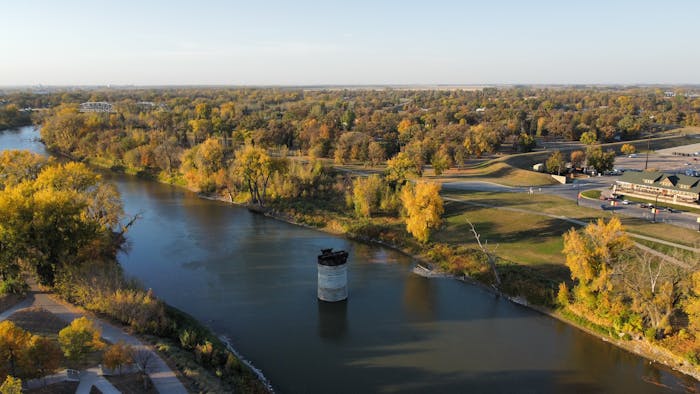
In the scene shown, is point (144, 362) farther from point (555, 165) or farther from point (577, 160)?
point (577, 160)

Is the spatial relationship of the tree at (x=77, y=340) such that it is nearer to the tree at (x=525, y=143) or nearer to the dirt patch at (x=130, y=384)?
the dirt patch at (x=130, y=384)

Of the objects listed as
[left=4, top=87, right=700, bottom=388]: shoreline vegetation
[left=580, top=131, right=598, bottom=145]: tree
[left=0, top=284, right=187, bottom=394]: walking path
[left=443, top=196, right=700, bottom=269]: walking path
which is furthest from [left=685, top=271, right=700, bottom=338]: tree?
[left=580, top=131, right=598, bottom=145]: tree

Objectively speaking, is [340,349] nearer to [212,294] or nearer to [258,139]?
[212,294]

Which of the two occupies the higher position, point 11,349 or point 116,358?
point 11,349

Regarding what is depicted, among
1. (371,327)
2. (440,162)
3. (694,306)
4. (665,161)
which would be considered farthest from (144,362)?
(665,161)

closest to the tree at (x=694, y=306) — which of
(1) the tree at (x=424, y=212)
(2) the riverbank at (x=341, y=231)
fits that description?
(2) the riverbank at (x=341, y=231)

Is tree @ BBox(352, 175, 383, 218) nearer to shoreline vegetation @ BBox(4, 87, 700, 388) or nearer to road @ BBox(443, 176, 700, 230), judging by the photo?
shoreline vegetation @ BBox(4, 87, 700, 388)
